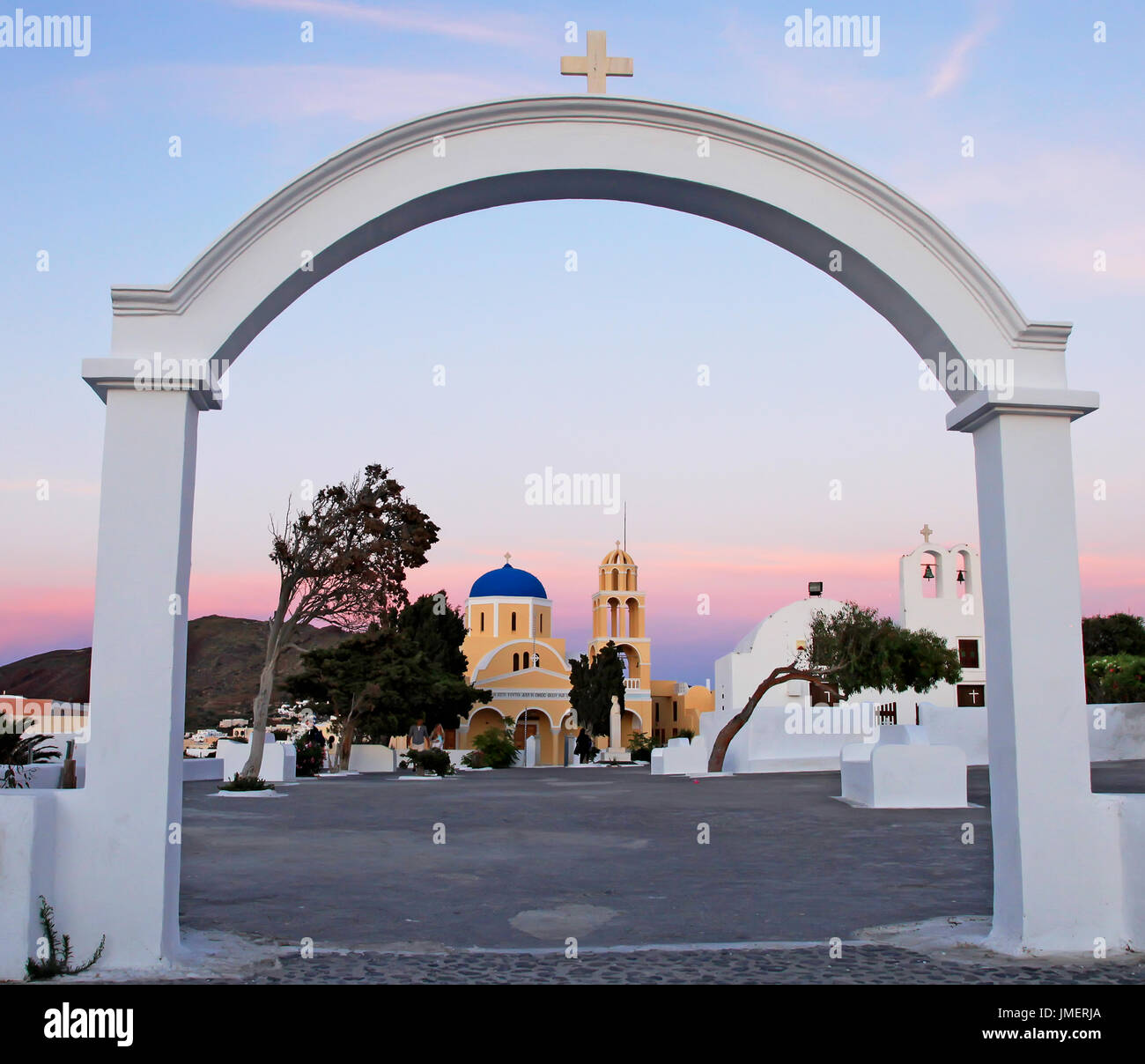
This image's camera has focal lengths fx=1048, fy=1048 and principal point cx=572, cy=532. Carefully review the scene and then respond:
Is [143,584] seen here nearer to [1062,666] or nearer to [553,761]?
[1062,666]

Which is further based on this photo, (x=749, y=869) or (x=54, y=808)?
(x=749, y=869)

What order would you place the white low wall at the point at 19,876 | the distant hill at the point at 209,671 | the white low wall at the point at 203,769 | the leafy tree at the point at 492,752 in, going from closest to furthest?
1. the white low wall at the point at 19,876
2. the white low wall at the point at 203,769
3. the distant hill at the point at 209,671
4. the leafy tree at the point at 492,752

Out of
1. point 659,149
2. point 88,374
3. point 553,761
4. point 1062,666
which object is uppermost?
point 659,149

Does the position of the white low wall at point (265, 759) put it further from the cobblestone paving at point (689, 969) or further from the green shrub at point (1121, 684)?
the green shrub at point (1121, 684)

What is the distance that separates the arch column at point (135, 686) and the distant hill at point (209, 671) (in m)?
24.5

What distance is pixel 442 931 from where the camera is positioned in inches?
239

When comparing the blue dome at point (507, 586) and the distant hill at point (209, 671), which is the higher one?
the blue dome at point (507, 586)

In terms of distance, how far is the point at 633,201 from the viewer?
6.17 meters

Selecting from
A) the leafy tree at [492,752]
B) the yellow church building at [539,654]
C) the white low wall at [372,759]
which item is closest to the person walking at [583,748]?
the leafy tree at [492,752]

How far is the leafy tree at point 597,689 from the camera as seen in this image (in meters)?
47.1

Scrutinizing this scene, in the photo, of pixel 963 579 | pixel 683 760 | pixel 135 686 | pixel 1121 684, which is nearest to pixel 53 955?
pixel 135 686

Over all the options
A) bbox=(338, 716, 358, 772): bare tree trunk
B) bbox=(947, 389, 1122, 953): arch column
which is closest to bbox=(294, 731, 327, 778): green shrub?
bbox=(338, 716, 358, 772): bare tree trunk
